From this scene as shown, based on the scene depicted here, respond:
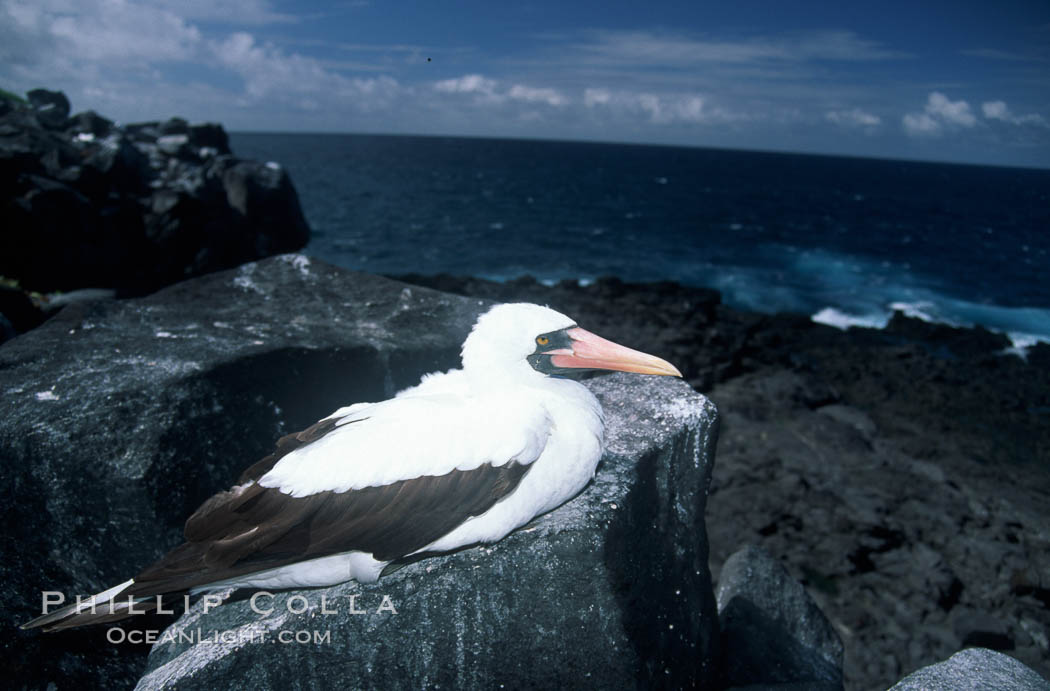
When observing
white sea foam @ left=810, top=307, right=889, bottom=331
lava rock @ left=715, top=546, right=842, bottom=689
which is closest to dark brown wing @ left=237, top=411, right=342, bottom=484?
lava rock @ left=715, top=546, right=842, bottom=689

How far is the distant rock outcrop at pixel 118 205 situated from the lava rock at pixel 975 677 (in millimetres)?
18756

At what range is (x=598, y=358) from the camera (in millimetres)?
2492

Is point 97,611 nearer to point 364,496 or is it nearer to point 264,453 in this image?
point 264,453

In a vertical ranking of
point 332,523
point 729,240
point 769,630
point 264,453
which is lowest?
point 769,630

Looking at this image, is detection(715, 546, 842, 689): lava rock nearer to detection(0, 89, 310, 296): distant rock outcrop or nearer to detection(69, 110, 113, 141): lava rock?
detection(0, 89, 310, 296): distant rock outcrop

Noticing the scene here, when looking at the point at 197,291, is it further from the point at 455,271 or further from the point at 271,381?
the point at 455,271

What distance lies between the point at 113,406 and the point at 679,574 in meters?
2.95

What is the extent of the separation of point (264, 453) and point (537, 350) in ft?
5.67

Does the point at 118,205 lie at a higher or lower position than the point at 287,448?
higher

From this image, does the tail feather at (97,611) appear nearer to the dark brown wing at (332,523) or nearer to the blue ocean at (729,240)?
the dark brown wing at (332,523)

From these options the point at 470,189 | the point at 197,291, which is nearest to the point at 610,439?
the point at 197,291

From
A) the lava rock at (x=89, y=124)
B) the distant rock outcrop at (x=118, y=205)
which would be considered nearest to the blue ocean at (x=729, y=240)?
the distant rock outcrop at (x=118, y=205)

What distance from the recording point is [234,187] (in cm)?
2259

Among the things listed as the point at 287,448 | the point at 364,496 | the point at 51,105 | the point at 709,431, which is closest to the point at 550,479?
the point at 364,496
